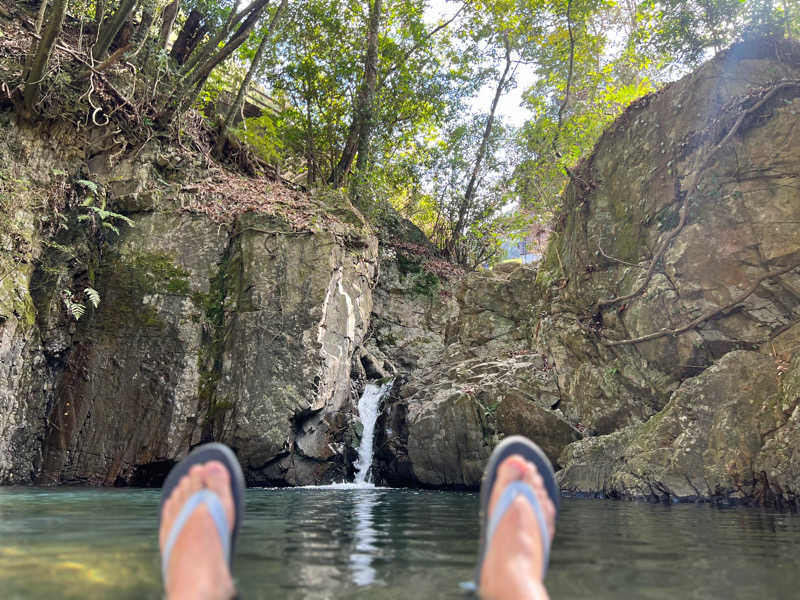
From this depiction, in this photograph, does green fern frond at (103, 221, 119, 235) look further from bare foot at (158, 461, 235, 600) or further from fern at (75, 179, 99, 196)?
bare foot at (158, 461, 235, 600)

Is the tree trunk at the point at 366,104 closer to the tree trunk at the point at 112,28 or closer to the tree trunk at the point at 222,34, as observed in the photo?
the tree trunk at the point at 222,34

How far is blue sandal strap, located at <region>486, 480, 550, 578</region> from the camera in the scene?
1629mm

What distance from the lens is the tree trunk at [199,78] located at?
848 centimetres

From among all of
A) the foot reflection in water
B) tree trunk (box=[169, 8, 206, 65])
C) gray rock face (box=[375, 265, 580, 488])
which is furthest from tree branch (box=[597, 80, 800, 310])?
tree trunk (box=[169, 8, 206, 65])

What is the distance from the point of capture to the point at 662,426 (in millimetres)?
5637

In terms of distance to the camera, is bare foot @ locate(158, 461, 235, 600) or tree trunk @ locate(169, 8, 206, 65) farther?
tree trunk @ locate(169, 8, 206, 65)

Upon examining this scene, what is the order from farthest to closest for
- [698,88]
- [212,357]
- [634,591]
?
[212,357] < [698,88] < [634,591]

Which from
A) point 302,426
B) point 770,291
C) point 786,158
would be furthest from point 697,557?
point 302,426

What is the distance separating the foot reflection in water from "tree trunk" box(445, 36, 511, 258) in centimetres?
1349

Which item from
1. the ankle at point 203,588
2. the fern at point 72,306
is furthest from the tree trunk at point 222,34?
the ankle at point 203,588

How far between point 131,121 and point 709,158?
29.8 feet

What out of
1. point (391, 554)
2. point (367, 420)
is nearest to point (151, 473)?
point (367, 420)

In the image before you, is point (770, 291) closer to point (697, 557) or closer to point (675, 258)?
point (675, 258)

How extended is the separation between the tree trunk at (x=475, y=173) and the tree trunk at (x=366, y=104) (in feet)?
14.5
